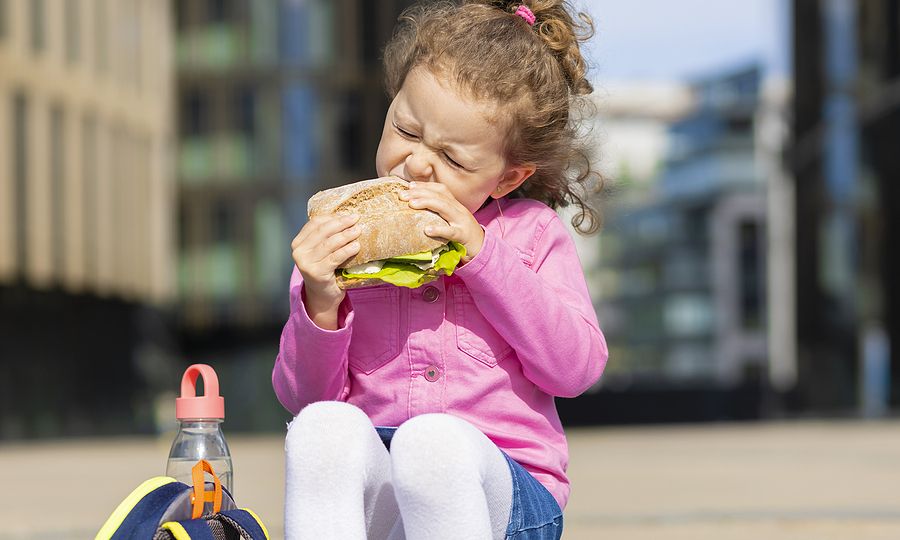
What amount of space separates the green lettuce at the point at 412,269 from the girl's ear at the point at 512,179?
1.18 feet

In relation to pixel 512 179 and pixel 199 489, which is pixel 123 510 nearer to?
pixel 199 489

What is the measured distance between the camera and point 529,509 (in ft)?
8.30

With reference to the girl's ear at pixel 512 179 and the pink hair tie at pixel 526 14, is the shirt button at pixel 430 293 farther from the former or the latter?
the pink hair tie at pixel 526 14

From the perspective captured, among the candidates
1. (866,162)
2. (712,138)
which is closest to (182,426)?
(866,162)

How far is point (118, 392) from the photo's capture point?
26.8 meters

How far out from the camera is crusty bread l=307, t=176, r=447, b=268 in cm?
246

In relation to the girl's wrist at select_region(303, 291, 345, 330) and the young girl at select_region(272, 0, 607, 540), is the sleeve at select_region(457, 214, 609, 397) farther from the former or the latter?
the girl's wrist at select_region(303, 291, 345, 330)

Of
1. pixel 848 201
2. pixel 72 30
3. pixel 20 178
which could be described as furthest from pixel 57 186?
pixel 848 201

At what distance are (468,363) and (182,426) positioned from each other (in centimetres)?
55

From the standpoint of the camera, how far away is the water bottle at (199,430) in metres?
2.44

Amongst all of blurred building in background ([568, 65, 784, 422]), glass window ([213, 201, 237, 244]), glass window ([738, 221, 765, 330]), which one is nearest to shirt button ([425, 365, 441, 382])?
glass window ([213, 201, 237, 244])

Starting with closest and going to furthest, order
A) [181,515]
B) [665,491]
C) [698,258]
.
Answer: [181,515] → [665,491] → [698,258]

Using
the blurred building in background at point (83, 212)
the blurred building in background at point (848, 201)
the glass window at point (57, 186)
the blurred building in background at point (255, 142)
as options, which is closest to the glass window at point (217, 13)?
the blurred building in background at point (255, 142)

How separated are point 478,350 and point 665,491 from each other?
611 centimetres
